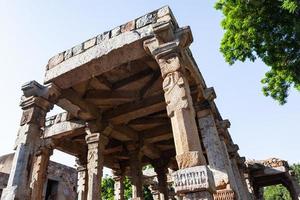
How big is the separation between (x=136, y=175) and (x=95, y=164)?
2.02 m

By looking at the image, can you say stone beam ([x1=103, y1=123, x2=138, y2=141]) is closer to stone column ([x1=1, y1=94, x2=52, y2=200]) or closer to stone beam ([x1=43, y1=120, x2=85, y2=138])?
stone beam ([x1=43, y1=120, x2=85, y2=138])

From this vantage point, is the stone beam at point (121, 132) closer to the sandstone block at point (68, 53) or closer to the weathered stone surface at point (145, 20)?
the sandstone block at point (68, 53)

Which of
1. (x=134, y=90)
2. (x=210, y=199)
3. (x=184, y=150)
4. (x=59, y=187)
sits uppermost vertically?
(x=134, y=90)

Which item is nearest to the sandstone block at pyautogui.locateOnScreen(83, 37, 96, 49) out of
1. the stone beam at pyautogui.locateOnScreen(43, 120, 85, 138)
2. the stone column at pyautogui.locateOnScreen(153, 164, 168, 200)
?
the stone beam at pyautogui.locateOnScreen(43, 120, 85, 138)

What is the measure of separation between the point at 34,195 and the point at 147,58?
15.6 ft

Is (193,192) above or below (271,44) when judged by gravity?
below

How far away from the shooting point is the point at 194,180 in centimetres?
323

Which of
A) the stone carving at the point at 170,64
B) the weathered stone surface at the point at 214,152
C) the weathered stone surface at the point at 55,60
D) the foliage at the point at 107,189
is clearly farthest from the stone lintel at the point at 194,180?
the foliage at the point at 107,189

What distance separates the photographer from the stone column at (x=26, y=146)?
4.71 meters

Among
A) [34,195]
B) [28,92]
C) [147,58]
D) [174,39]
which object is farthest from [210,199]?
[34,195]

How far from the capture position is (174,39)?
179 inches

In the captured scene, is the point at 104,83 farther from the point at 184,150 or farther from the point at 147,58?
the point at 184,150

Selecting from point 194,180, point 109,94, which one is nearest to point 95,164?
point 109,94

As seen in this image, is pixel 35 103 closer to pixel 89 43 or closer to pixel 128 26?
pixel 89 43
